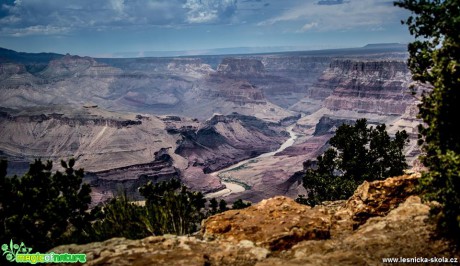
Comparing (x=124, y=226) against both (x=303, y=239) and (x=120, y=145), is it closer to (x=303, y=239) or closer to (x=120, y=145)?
(x=303, y=239)

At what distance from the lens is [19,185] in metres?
25.5

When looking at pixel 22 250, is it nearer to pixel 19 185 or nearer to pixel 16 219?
pixel 16 219

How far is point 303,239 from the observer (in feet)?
53.1

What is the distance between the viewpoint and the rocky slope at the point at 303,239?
13.9 m

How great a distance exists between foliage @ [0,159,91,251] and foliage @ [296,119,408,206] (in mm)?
27496

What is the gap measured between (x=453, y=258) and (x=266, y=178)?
12065cm

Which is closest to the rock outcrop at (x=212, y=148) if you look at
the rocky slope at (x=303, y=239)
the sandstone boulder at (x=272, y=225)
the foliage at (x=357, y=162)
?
the foliage at (x=357, y=162)

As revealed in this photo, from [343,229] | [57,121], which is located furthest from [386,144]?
[57,121]

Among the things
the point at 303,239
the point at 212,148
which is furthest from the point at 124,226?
the point at 212,148

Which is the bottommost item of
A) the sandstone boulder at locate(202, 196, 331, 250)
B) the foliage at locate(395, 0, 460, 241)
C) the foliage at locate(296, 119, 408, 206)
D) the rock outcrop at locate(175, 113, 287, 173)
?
the rock outcrop at locate(175, 113, 287, 173)

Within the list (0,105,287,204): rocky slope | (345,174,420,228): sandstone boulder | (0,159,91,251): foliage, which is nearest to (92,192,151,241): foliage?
(0,159,91,251): foliage

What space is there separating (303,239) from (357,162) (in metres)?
33.2

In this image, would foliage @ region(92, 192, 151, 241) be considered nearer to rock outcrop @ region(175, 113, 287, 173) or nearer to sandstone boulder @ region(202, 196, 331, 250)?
sandstone boulder @ region(202, 196, 331, 250)

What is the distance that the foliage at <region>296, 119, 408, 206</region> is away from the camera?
43.8 metres
